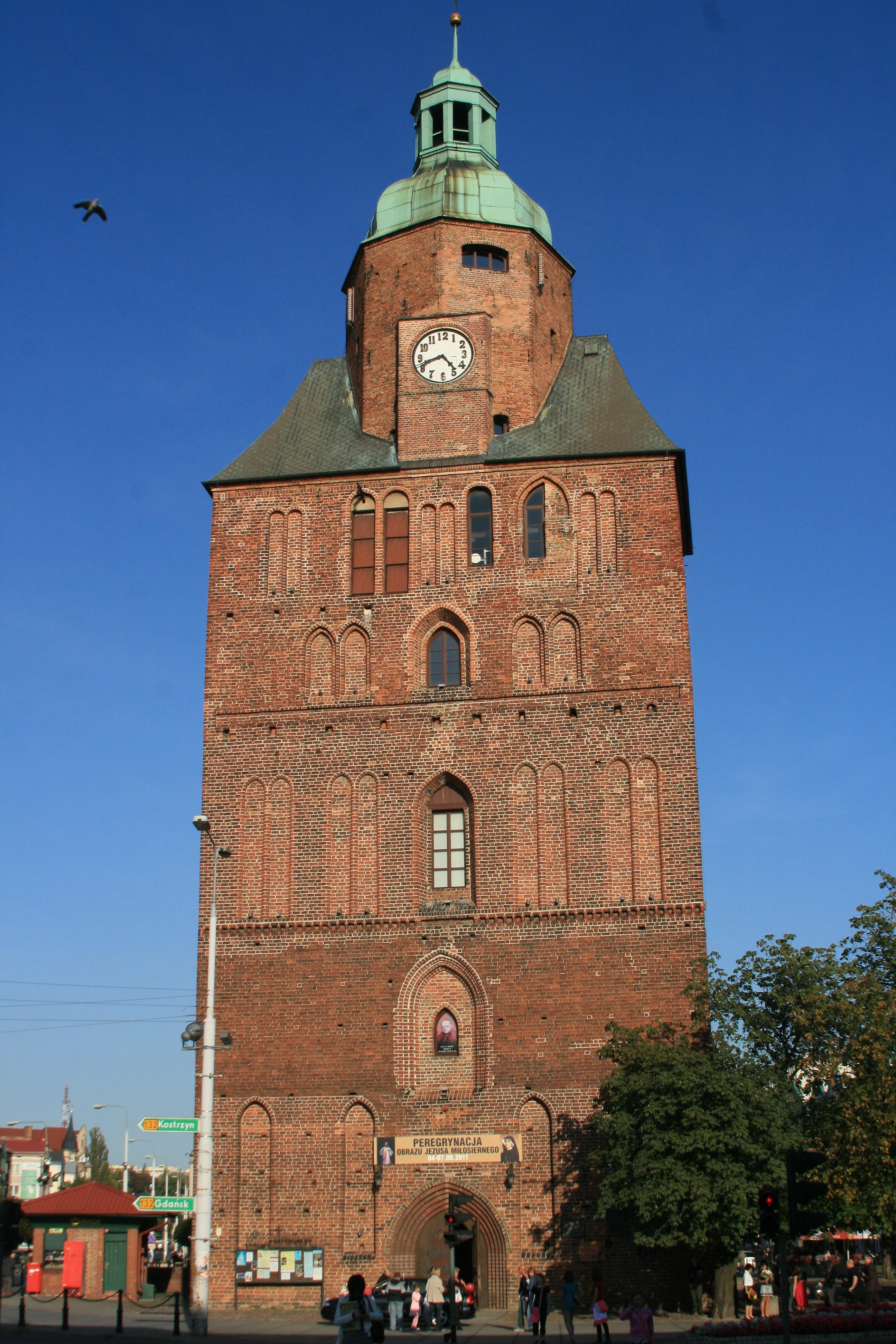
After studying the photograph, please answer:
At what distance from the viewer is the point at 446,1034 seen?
2852cm

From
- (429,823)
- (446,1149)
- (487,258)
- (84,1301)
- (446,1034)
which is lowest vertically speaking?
(84,1301)

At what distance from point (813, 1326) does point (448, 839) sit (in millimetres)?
12330

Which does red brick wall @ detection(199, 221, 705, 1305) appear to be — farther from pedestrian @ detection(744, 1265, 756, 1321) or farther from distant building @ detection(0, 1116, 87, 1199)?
distant building @ detection(0, 1116, 87, 1199)

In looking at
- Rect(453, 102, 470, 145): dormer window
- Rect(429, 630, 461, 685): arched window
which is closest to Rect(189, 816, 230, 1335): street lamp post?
Rect(429, 630, 461, 685): arched window

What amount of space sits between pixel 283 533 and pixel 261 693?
3.90m

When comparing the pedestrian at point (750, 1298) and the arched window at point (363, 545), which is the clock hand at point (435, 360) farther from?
the pedestrian at point (750, 1298)

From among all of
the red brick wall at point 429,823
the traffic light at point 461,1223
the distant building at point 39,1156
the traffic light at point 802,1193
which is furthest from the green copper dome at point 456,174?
the distant building at point 39,1156

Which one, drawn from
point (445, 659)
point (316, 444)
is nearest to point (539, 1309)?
point (445, 659)

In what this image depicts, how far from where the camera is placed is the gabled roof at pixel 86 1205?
3412 centimetres

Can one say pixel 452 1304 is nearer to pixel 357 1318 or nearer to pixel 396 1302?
pixel 396 1302

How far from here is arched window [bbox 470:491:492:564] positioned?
104 ft

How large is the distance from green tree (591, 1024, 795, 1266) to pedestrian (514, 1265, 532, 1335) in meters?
1.81

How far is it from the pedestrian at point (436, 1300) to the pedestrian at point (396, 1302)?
0.46 meters

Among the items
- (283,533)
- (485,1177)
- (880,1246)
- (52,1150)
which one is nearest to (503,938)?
(485,1177)
